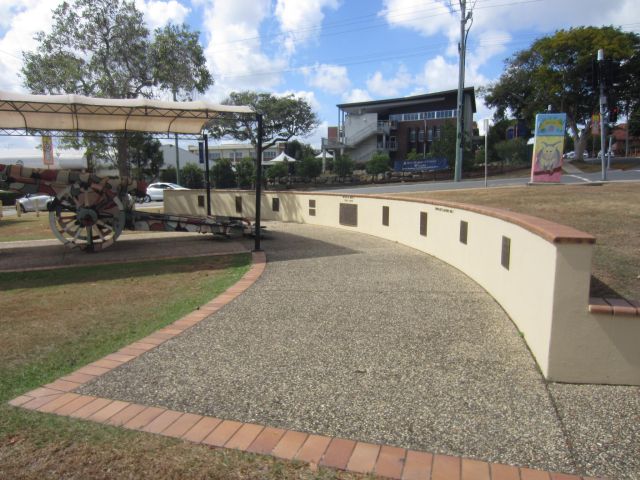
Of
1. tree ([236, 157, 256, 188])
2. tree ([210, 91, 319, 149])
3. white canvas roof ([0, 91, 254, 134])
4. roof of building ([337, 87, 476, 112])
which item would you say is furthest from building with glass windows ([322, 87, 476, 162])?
white canvas roof ([0, 91, 254, 134])

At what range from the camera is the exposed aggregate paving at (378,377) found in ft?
9.36

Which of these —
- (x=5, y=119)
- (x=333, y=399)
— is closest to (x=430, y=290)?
(x=333, y=399)

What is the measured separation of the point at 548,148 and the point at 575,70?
27.0m

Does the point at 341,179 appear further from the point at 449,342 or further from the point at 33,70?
the point at 449,342

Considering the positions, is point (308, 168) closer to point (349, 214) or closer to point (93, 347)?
point (349, 214)

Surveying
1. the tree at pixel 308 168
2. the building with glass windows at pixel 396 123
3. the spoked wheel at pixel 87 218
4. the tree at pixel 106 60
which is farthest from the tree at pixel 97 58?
the building with glass windows at pixel 396 123

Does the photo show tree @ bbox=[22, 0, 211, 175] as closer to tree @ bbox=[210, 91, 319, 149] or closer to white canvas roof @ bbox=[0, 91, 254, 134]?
white canvas roof @ bbox=[0, 91, 254, 134]

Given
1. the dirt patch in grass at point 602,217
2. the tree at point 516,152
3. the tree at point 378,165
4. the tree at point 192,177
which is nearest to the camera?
the dirt patch in grass at point 602,217

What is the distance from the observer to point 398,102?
70.8m

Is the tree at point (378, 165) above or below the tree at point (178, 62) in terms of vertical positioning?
below

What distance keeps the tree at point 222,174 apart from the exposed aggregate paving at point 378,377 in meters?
34.8

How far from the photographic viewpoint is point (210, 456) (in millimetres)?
2617

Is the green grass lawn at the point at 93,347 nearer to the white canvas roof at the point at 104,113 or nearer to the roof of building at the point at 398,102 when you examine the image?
the white canvas roof at the point at 104,113

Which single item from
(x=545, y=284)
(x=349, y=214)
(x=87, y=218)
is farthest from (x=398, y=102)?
(x=545, y=284)
